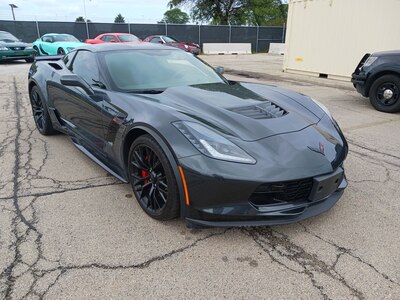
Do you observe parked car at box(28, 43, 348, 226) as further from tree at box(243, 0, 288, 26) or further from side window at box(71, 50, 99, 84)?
tree at box(243, 0, 288, 26)

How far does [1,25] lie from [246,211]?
2700 cm

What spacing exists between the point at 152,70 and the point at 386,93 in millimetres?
5368

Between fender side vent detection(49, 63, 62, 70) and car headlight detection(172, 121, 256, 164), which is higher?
fender side vent detection(49, 63, 62, 70)

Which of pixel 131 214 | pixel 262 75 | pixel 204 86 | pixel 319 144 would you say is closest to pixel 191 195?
pixel 131 214

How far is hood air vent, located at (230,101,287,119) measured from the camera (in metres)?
2.86

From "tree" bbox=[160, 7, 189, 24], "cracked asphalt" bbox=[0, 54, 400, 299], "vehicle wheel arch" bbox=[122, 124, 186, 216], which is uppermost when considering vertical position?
"tree" bbox=[160, 7, 189, 24]

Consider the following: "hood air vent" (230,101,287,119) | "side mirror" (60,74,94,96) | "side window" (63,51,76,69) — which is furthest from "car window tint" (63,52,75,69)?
"hood air vent" (230,101,287,119)

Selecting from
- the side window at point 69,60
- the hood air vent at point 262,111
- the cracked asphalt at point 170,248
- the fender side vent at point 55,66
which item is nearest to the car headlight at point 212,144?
the hood air vent at point 262,111

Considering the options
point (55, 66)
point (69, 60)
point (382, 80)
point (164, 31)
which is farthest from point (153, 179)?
point (164, 31)

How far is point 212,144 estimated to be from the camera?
241 centimetres

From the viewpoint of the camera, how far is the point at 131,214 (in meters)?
2.93

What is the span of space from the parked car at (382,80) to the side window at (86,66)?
5.59 metres

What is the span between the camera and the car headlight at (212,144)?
235cm

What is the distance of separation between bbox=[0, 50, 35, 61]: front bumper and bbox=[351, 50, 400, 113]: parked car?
14341 mm
